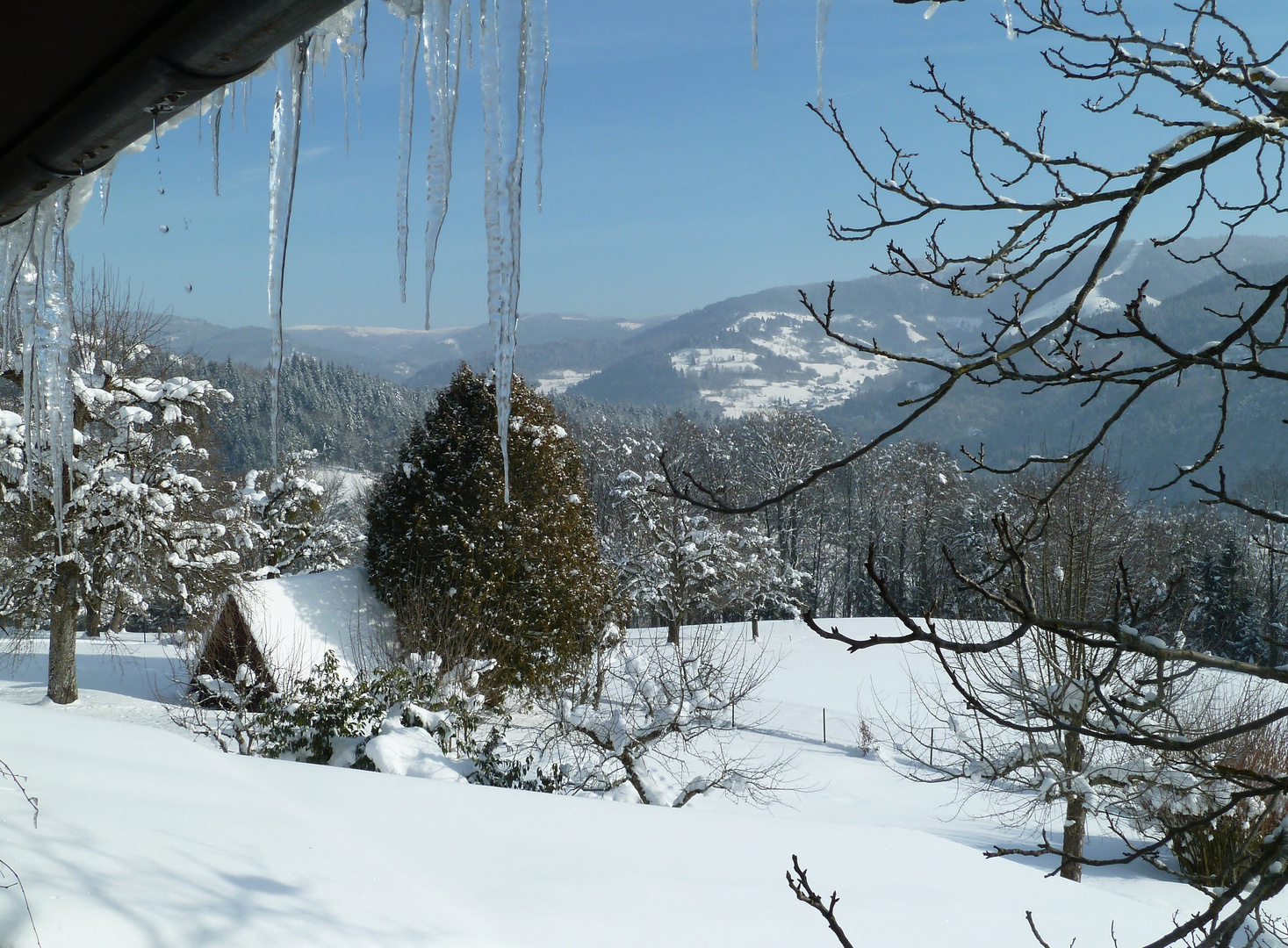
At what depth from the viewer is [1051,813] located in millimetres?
14875

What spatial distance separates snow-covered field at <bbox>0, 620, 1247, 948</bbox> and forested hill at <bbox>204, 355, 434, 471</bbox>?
49972 mm

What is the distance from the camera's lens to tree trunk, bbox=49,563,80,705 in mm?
14312

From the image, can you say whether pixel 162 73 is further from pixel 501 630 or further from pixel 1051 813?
pixel 1051 813

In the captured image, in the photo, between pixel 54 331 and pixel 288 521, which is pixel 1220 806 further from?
pixel 288 521

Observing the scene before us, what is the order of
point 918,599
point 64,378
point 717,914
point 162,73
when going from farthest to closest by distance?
point 918,599
point 717,914
point 64,378
point 162,73

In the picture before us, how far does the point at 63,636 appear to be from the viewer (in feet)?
47.6

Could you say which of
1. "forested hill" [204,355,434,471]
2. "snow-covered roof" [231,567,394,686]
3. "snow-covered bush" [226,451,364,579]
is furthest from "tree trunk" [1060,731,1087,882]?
"forested hill" [204,355,434,471]

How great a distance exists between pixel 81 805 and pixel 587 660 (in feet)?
37.1

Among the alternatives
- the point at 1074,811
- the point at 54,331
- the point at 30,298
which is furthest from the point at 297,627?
the point at 30,298

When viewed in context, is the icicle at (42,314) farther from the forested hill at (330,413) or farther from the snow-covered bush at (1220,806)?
the forested hill at (330,413)

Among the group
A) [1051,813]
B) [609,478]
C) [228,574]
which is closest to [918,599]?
[609,478]

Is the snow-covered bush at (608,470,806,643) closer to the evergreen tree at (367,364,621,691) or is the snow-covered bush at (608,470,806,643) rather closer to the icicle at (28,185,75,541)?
the evergreen tree at (367,364,621,691)

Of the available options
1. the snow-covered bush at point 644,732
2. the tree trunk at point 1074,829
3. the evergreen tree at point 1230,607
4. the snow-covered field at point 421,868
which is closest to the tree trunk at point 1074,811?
the tree trunk at point 1074,829

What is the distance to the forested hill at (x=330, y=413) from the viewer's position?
6334 cm
